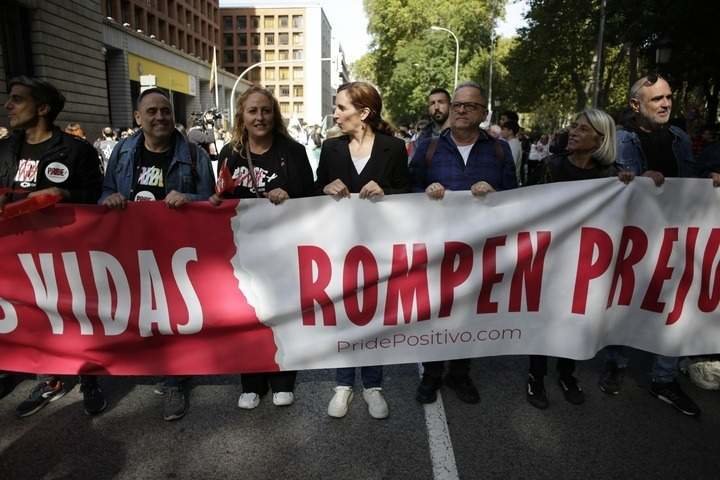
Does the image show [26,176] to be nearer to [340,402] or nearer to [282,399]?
[282,399]

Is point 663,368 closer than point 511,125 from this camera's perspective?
Yes

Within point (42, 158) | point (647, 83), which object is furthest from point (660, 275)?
point (42, 158)

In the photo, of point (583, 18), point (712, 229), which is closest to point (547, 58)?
point (583, 18)

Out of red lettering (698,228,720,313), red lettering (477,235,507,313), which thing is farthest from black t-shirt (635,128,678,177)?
red lettering (477,235,507,313)

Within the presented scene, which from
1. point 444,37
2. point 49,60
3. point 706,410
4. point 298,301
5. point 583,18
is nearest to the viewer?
point 298,301

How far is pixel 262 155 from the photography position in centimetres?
316

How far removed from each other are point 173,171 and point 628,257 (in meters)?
2.66

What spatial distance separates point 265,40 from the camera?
8788cm

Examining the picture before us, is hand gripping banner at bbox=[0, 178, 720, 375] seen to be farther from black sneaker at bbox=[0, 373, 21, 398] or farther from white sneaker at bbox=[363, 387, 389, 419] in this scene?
black sneaker at bbox=[0, 373, 21, 398]

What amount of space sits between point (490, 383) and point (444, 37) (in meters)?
41.8

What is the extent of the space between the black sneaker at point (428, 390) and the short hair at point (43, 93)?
273 centimetres

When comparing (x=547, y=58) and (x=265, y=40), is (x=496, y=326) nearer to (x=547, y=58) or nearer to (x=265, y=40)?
(x=547, y=58)

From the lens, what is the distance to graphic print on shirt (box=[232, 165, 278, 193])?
10.3 feet

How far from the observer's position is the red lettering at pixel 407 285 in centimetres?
299
